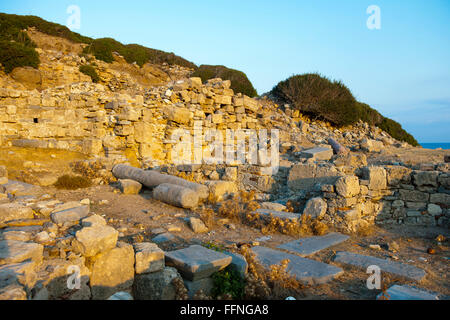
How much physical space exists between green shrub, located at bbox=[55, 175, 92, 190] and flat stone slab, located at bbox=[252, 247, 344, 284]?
4506 mm

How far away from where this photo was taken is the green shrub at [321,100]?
14.9m

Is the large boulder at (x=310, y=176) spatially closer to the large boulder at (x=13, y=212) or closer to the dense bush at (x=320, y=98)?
the large boulder at (x=13, y=212)

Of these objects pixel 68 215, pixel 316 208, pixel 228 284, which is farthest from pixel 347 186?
pixel 68 215

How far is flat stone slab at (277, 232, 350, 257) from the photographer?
4.14 metres

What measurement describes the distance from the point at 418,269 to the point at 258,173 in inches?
164

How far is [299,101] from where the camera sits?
14.9 metres

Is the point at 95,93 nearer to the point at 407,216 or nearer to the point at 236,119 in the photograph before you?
the point at 236,119

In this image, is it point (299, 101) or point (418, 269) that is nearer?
point (418, 269)

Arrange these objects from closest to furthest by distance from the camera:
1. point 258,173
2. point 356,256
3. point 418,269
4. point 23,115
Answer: point 418,269
point 356,256
point 258,173
point 23,115

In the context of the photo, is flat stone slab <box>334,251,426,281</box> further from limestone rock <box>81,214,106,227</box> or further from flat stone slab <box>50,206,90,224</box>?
flat stone slab <box>50,206,90,224</box>

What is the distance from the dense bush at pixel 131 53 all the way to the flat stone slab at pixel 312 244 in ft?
67.7

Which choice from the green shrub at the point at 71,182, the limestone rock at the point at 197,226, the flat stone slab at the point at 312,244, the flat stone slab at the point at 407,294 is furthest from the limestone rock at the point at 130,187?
the flat stone slab at the point at 407,294

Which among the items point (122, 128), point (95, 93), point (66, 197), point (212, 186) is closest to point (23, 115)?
point (95, 93)

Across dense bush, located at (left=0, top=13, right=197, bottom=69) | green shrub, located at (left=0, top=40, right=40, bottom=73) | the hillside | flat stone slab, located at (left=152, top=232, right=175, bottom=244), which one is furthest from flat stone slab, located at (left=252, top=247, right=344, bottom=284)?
dense bush, located at (left=0, top=13, right=197, bottom=69)
